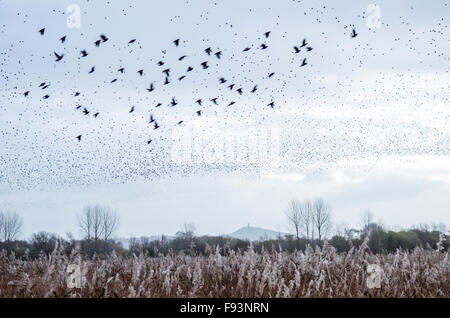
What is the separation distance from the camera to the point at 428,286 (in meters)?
6.35

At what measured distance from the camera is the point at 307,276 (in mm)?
6797

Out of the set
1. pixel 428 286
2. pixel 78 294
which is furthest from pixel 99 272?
pixel 428 286

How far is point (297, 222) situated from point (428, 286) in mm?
66742
